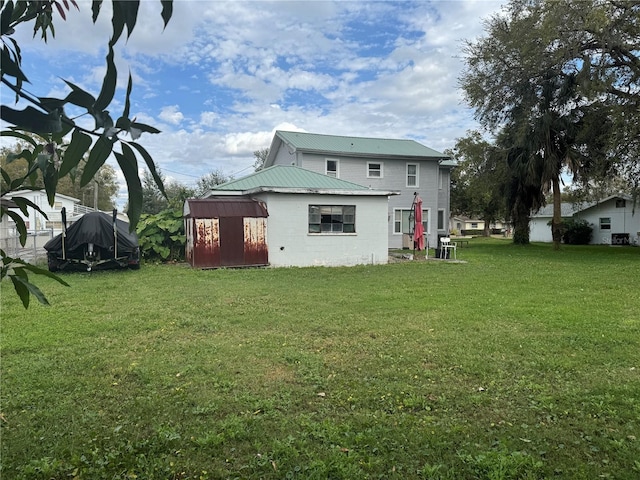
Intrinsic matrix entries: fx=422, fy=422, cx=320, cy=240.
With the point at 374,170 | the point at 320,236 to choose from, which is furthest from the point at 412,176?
the point at 320,236

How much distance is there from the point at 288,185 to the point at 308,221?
154 cm

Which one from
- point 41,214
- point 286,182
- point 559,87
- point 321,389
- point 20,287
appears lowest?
point 321,389

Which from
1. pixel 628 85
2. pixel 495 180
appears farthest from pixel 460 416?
pixel 495 180

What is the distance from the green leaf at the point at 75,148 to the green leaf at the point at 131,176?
3.0 inches

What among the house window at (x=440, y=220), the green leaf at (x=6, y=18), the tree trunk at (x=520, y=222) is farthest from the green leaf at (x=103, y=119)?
the tree trunk at (x=520, y=222)

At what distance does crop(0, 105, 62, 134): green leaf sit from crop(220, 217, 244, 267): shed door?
13176mm

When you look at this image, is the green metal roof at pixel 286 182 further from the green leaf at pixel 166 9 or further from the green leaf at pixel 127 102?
the green leaf at pixel 166 9

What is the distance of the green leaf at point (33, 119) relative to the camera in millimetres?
935

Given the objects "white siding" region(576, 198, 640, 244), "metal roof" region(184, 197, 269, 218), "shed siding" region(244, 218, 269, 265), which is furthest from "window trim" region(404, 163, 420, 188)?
"white siding" region(576, 198, 640, 244)

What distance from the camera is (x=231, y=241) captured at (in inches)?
554

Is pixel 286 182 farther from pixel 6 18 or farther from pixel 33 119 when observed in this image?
pixel 33 119

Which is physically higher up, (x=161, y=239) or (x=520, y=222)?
(x=520, y=222)

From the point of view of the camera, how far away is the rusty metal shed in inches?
538

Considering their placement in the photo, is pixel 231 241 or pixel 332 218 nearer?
pixel 231 241
